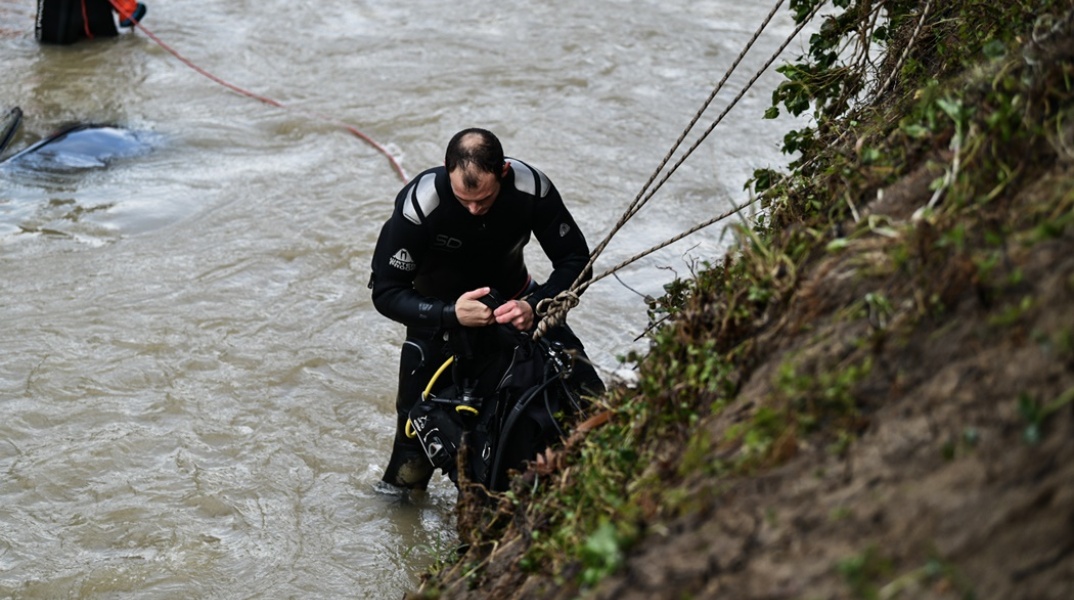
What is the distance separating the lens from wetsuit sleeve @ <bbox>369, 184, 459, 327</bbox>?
455 cm

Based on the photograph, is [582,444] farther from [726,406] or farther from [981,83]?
[981,83]

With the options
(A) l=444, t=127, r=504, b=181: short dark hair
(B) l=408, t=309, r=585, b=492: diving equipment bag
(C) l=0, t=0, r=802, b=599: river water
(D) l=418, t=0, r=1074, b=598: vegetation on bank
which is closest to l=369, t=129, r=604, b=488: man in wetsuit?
(A) l=444, t=127, r=504, b=181: short dark hair

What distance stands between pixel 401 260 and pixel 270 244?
4.26 metres

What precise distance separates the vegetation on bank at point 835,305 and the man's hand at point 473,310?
729 millimetres

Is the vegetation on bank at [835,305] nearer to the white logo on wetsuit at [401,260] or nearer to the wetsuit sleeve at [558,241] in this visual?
the wetsuit sleeve at [558,241]

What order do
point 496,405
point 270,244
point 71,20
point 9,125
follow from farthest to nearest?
point 71,20, point 9,125, point 270,244, point 496,405

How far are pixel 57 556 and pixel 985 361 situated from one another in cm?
460

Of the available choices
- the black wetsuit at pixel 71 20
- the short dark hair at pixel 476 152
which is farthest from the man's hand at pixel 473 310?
the black wetsuit at pixel 71 20

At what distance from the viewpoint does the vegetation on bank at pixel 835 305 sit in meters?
2.64

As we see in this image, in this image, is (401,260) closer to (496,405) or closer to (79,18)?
(496,405)

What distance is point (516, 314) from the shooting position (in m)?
4.46

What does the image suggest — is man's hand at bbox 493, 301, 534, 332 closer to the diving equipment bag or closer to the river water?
the diving equipment bag

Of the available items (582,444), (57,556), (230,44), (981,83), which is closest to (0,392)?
(57,556)

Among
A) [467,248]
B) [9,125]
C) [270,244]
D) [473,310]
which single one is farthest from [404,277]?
[9,125]
